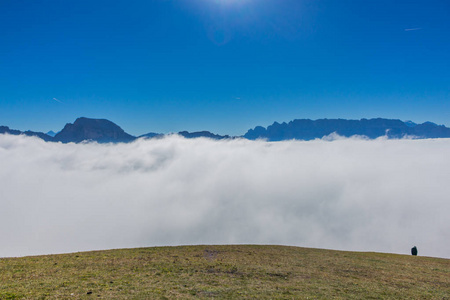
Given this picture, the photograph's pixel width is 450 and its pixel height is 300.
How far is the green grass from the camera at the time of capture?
21266mm

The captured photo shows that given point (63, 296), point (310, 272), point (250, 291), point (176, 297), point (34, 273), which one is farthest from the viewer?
point (310, 272)

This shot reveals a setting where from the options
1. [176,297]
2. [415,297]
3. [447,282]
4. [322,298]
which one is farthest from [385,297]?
[176,297]

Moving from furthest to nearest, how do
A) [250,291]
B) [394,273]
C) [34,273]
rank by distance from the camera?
[394,273], [34,273], [250,291]

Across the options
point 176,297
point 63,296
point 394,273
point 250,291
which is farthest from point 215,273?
point 394,273

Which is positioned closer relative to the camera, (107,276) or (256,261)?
(107,276)

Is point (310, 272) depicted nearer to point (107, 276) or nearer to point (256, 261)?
point (256, 261)

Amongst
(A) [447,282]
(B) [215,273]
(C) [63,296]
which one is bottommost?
(A) [447,282]

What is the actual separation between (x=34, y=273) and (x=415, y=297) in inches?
1559

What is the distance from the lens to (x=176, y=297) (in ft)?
66.4

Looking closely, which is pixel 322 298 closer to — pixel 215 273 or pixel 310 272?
pixel 310 272

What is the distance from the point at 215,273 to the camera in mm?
28578

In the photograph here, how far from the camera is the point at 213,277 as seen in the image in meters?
26.9

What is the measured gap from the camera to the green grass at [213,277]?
21.3m

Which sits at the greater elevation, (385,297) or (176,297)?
(176,297)
